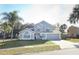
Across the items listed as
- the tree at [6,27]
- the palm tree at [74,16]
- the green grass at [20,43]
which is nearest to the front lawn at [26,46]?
the green grass at [20,43]

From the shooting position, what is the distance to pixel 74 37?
10023 mm

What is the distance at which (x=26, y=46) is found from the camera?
10.1 metres

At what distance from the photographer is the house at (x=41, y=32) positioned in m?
10.0

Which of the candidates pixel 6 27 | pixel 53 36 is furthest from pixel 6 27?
pixel 53 36

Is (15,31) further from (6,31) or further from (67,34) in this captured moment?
(67,34)

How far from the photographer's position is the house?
10.0 metres

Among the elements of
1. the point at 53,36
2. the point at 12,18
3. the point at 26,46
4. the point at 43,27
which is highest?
the point at 12,18

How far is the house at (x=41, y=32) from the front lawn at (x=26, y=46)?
0.08 m

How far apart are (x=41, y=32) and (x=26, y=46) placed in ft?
1.23

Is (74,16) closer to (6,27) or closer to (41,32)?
(41,32)
